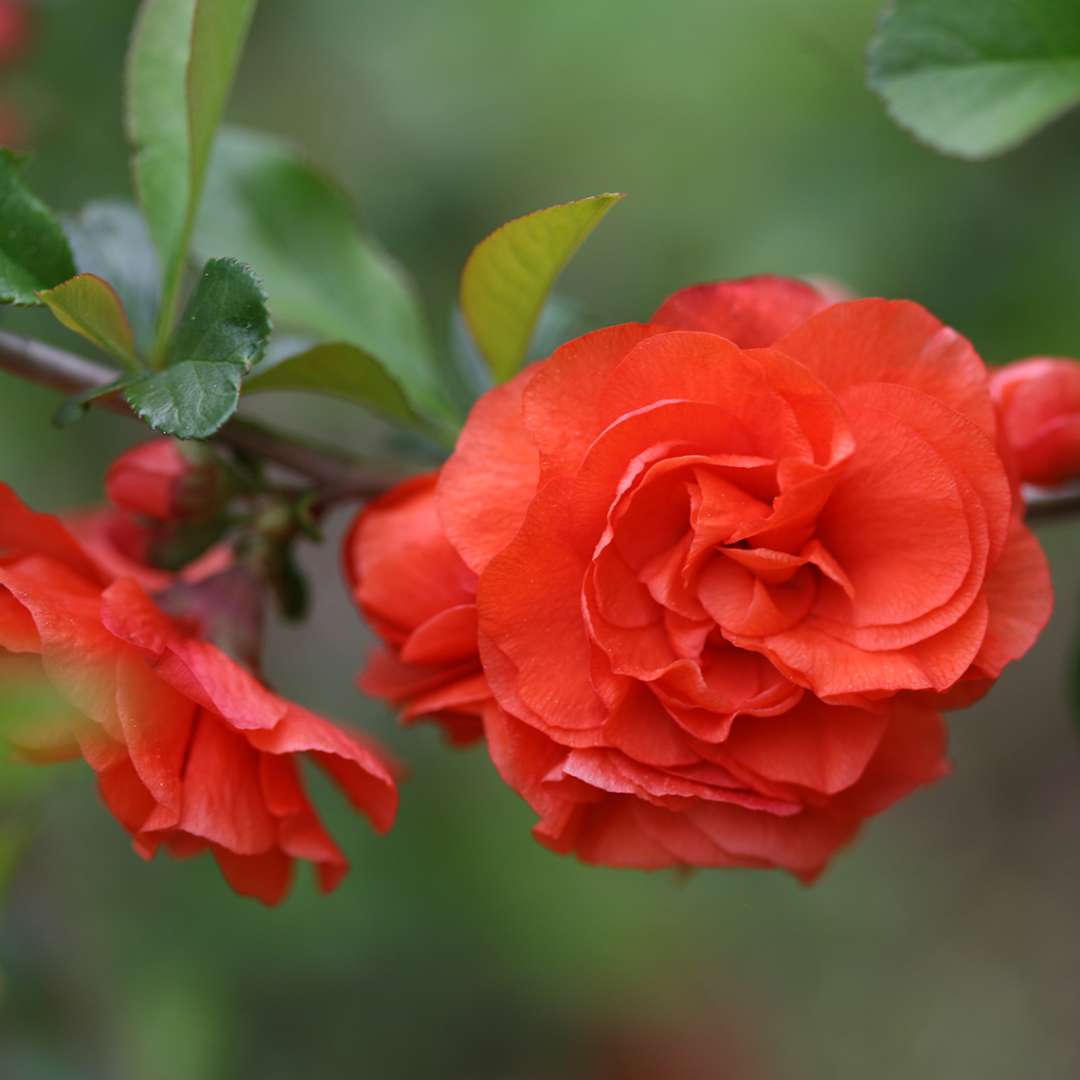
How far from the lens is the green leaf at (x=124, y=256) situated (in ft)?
2.59

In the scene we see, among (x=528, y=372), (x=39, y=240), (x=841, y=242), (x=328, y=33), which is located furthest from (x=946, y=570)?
(x=328, y=33)

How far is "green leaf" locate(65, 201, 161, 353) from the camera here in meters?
0.79

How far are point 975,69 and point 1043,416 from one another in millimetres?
222

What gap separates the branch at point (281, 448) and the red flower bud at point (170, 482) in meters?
0.02

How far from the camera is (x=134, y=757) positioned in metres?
0.59

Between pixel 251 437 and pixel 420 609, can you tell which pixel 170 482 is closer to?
pixel 251 437

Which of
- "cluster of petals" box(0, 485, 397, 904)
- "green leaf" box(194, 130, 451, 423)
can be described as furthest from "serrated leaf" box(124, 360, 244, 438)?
"green leaf" box(194, 130, 451, 423)

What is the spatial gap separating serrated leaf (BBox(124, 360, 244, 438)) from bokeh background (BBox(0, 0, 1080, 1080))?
0.62 m

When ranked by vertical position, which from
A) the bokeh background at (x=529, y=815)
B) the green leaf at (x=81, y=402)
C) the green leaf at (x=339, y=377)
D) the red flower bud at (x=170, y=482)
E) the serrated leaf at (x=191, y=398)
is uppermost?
the serrated leaf at (x=191, y=398)

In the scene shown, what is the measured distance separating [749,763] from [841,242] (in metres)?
1.29

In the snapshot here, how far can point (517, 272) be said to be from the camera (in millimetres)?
705

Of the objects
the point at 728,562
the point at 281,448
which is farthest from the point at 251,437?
the point at 728,562

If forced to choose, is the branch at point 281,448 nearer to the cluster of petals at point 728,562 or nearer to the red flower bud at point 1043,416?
the red flower bud at point 1043,416

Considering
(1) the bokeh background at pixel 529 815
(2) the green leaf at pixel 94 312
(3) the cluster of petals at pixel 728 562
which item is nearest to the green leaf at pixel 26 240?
(2) the green leaf at pixel 94 312
